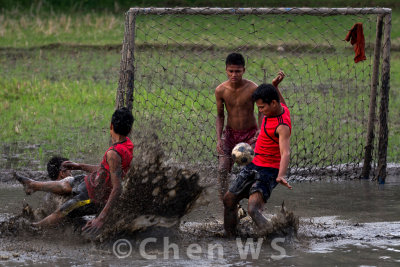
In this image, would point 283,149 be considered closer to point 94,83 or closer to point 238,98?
point 238,98

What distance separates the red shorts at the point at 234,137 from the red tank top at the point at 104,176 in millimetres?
1609

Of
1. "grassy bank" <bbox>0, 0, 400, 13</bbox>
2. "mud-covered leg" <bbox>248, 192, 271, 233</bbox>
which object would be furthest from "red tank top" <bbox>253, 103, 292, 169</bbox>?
"grassy bank" <bbox>0, 0, 400, 13</bbox>

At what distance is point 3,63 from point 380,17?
32.6 feet

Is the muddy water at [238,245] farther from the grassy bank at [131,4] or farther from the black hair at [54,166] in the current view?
the grassy bank at [131,4]

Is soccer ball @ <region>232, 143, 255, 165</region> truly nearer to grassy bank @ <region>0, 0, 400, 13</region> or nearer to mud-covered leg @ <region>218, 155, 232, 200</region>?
mud-covered leg @ <region>218, 155, 232, 200</region>

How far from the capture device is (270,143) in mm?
6902

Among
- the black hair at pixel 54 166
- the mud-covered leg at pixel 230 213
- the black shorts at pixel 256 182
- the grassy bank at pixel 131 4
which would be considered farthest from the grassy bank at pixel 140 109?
the grassy bank at pixel 131 4

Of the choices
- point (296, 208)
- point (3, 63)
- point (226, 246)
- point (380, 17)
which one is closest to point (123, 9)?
point (3, 63)

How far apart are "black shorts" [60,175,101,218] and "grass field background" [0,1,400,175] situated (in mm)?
942

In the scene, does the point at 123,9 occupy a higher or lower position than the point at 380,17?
higher

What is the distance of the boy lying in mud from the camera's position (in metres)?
6.79

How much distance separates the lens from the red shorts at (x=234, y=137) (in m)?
8.23

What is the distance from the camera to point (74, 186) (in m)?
7.12

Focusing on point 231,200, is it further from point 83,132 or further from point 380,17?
point 83,132
